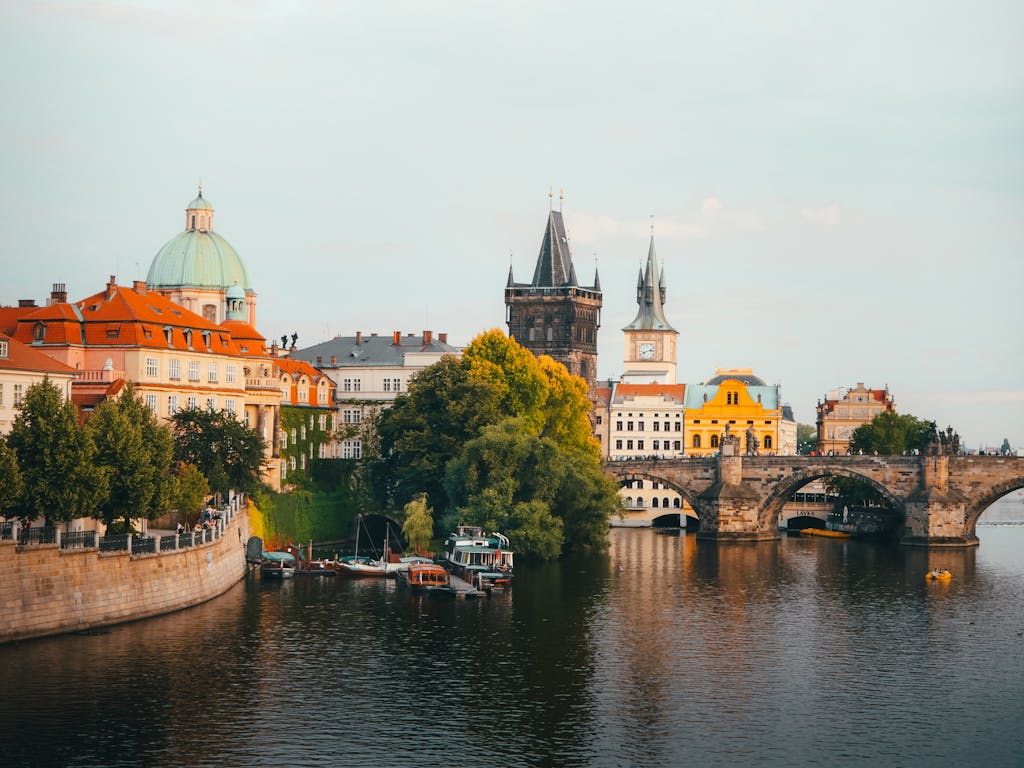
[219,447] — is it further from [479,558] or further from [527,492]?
[527,492]

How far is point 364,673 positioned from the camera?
68.4m

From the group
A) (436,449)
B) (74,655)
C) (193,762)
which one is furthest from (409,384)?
(193,762)

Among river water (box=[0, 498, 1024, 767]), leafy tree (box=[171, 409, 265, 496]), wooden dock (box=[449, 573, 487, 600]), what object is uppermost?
leafy tree (box=[171, 409, 265, 496])

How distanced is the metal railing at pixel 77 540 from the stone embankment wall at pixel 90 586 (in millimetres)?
323

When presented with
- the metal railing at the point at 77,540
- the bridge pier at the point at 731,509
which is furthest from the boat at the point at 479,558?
the bridge pier at the point at 731,509

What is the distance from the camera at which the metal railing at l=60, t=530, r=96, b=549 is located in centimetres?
6919

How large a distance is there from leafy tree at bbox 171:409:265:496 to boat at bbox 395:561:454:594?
1273cm

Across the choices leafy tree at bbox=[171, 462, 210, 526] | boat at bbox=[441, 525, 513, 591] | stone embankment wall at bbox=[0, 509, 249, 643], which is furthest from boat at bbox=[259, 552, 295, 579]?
stone embankment wall at bbox=[0, 509, 249, 643]

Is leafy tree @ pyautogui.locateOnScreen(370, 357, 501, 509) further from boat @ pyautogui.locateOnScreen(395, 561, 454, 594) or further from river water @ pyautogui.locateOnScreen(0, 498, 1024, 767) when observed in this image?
river water @ pyautogui.locateOnScreen(0, 498, 1024, 767)

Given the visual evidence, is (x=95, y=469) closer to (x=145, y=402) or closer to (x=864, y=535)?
(x=145, y=402)

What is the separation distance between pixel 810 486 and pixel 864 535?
101 feet

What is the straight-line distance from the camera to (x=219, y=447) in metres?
99.8

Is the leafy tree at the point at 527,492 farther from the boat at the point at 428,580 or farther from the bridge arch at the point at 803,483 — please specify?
the bridge arch at the point at 803,483

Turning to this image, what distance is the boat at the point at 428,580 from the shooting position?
95062 mm
